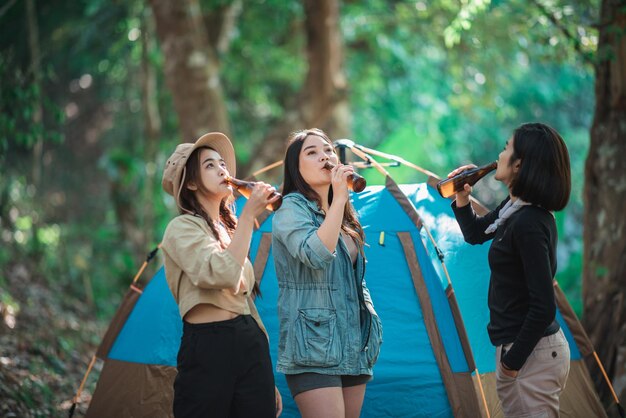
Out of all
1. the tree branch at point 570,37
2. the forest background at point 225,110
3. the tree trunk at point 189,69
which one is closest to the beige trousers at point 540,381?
the forest background at point 225,110

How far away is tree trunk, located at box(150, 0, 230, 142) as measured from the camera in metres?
7.46

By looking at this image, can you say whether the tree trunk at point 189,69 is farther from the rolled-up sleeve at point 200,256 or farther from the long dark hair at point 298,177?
the rolled-up sleeve at point 200,256

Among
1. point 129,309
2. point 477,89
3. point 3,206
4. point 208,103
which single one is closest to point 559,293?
point 129,309

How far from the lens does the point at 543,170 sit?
2756 millimetres

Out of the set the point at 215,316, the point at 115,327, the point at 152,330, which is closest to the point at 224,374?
the point at 215,316

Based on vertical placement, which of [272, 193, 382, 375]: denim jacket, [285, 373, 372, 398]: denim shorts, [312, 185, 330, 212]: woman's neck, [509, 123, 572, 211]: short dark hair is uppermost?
[312, 185, 330, 212]: woman's neck

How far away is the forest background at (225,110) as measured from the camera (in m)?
4.82

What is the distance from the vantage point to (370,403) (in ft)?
12.6

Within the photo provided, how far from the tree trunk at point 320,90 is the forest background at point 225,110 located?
2cm

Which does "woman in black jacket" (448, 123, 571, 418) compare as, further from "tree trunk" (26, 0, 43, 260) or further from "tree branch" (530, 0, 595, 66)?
"tree trunk" (26, 0, 43, 260)

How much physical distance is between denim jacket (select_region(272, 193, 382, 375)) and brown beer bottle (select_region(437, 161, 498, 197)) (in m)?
0.53

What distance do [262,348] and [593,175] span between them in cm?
295

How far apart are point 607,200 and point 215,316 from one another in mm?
2990

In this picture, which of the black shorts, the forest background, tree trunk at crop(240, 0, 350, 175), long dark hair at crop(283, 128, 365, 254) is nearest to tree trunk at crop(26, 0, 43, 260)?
the forest background
